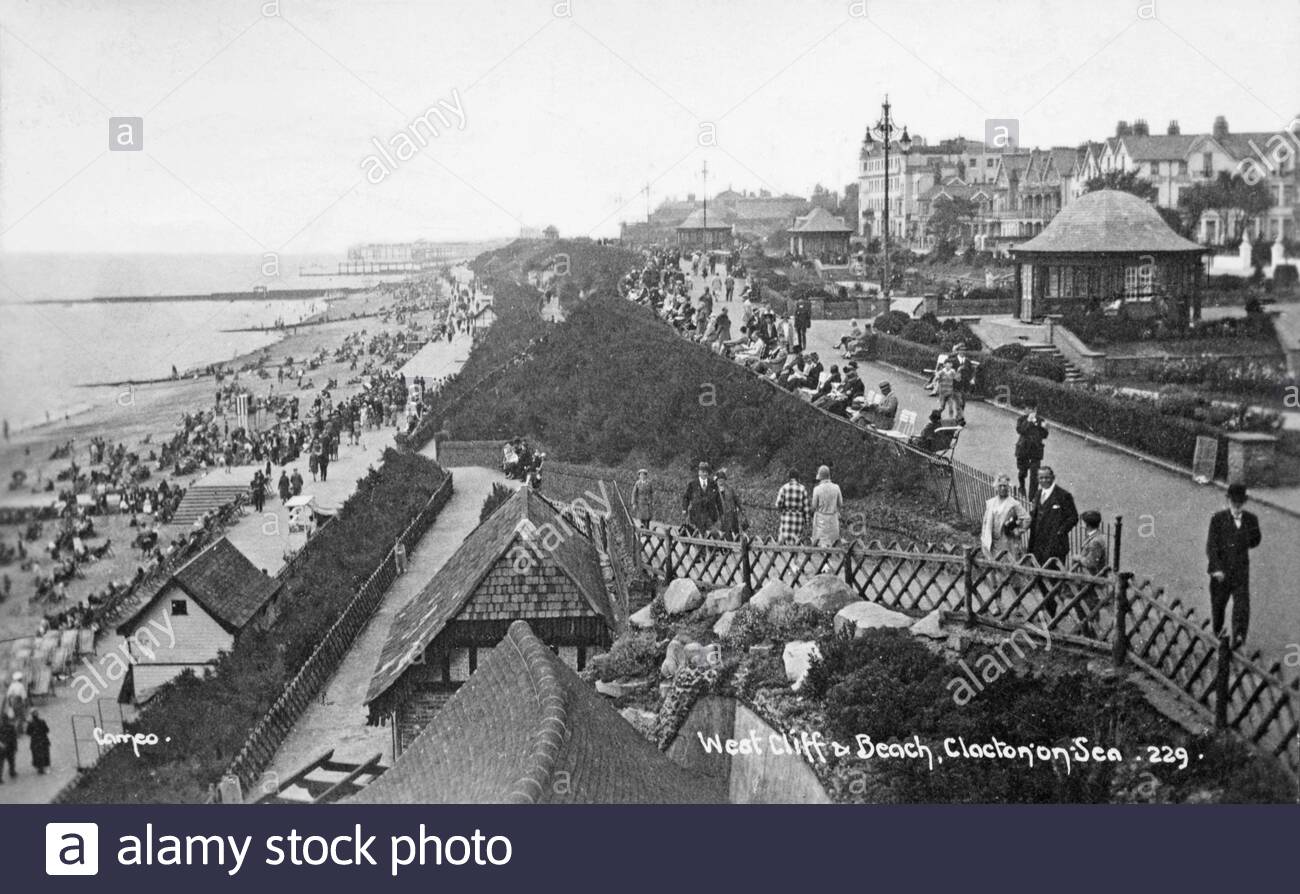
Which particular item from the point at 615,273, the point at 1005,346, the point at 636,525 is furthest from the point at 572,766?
the point at 615,273

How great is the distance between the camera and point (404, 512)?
16.5 m

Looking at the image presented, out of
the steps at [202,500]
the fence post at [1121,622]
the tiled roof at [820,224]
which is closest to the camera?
the fence post at [1121,622]

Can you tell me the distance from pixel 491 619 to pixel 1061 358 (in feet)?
25.3

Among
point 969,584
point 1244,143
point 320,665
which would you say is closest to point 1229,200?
point 1244,143

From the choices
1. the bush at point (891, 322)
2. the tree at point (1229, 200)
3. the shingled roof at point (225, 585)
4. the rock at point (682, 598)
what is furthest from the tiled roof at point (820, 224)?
the rock at point (682, 598)

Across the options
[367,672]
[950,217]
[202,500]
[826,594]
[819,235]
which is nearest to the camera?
[826,594]

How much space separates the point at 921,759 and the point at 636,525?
554 cm

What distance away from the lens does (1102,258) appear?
15.7 metres

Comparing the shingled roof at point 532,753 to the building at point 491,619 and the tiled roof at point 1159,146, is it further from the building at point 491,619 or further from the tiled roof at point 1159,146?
the tiled roof at point 1159,146

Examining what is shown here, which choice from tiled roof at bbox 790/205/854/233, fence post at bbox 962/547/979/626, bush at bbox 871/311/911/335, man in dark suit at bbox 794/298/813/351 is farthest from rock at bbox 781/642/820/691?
tiled roof at bbox 790/205/854/233

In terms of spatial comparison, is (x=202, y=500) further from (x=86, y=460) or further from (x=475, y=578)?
(x=475, y=578)

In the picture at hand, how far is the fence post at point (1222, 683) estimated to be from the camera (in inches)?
297

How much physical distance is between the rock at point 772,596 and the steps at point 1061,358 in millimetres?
4952
